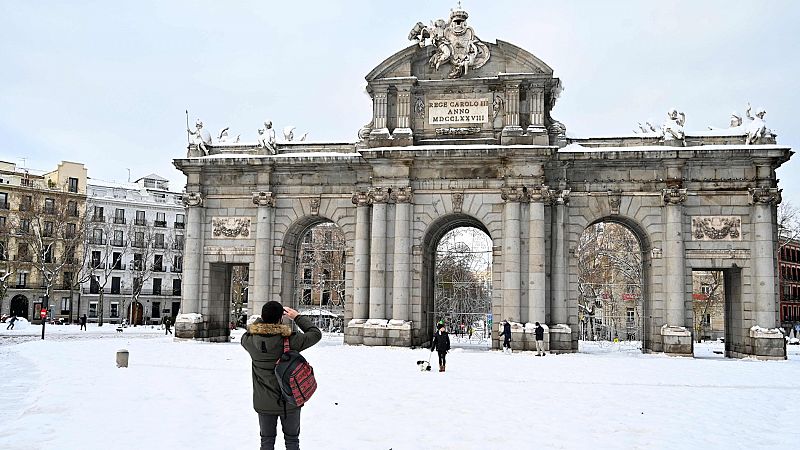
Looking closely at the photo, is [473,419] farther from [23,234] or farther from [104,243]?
[104,243]

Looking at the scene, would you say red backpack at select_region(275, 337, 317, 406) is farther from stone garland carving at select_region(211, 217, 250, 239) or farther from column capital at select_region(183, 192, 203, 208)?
column capital at select_region(183, 192, 203, 208)

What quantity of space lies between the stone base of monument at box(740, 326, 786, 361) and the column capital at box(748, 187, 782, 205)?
523 cm

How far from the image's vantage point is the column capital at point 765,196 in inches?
1225

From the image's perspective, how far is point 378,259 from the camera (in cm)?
3269

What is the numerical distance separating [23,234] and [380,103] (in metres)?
42.6

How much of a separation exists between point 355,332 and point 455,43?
13399 mm

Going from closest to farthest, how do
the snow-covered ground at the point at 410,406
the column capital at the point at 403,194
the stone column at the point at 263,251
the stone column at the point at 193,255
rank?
the snow-covered ground at the point at 410,406, the column capital at the point at 403,194, the stone column at the point at 263,251, the stone column at the point at 193,255

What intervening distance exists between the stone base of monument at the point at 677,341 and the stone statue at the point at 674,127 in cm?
798

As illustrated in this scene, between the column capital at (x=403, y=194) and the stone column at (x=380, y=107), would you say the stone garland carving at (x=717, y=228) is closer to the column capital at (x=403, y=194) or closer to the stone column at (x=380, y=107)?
the column capital at (x=403, y=194)

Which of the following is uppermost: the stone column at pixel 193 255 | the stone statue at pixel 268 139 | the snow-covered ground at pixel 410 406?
the stone statue at pixel 268 139

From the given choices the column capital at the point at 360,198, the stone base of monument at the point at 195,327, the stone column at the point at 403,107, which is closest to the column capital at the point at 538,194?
the stone column at the point at 403,107

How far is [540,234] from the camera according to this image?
31.5 m

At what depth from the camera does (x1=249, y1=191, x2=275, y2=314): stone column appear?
113ft

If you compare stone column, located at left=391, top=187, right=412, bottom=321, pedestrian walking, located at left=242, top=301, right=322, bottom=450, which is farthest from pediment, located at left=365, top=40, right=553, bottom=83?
pedestrian walking, located at left=242, top=301, right=322, bottom=450
